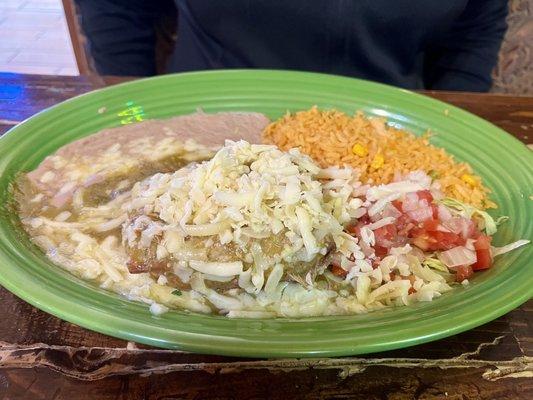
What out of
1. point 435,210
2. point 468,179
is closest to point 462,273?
point 435,210

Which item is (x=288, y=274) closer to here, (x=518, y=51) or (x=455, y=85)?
(x=455, y=85)

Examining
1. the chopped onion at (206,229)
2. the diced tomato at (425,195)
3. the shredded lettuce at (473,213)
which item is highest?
the chopped onion at (206,229)

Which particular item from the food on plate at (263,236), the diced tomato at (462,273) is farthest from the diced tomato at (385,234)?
the diced tomato at (462,273)

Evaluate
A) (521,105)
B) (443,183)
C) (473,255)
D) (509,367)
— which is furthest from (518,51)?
(509,367)

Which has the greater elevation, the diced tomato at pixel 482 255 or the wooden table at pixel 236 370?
the diced tomato at pixel 482 255

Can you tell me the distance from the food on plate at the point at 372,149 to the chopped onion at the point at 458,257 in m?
0.17

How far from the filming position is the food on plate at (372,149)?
1150mm

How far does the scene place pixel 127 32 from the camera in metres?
1.89

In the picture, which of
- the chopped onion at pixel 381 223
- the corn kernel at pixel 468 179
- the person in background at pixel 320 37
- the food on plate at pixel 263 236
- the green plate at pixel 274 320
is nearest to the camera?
the green plate at pixel 274 320

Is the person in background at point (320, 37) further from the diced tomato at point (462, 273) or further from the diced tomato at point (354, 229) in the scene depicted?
the diced tomato at point (462, 273)

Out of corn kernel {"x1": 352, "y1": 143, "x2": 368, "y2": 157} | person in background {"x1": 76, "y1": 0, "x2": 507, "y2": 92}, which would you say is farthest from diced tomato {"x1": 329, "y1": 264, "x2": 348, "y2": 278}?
person in background {"x1": 76, "y1": 0, "x2": 507, "y2": 92}

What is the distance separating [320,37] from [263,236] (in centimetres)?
95

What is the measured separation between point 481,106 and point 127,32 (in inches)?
46.4

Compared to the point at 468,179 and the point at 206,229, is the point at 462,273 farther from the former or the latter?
the point at 206,229
